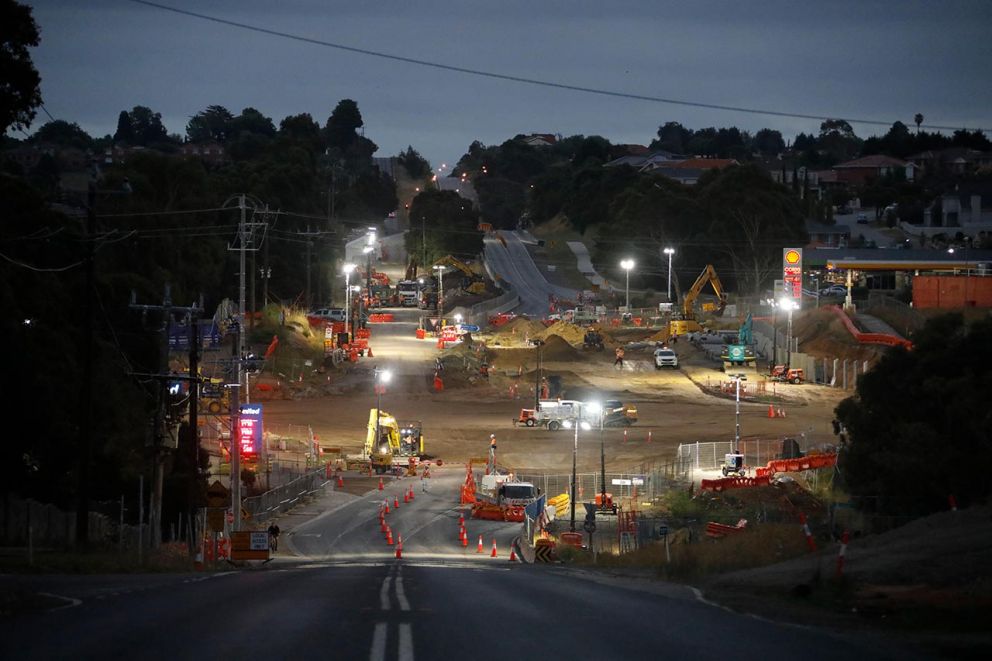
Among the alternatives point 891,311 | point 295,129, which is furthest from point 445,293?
point 891,311

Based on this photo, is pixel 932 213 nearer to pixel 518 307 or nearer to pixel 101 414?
pixel 518 307

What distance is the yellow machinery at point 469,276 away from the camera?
435ft

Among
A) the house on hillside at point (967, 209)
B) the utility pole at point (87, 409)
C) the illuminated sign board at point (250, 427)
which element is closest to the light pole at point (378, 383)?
the illuminated sign board at point (250, 427)

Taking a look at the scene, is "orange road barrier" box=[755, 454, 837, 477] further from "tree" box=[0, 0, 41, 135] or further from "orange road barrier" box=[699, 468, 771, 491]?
"tree" box=[0, 0, 41, 135]

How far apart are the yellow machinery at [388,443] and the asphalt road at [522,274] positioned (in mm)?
64437

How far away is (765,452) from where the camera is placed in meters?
60.0

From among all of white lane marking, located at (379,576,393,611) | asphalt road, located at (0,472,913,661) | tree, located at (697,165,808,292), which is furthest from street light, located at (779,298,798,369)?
white lane marking, located at (379,576,393,611)

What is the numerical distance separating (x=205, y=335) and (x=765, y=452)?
3069cm

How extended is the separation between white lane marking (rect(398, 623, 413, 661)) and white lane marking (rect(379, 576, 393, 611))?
6.63 feet

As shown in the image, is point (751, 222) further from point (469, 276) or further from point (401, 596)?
point (401, 596)

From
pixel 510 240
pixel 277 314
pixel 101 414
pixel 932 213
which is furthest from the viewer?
pixel 510 240

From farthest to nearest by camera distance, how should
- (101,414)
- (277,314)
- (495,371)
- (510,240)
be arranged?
(510,240)
(277,314)
(495,371)
(101,414)

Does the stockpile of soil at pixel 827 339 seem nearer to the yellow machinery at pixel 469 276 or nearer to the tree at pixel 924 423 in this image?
the tree at pixel 924 423

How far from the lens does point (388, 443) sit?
62438mm
